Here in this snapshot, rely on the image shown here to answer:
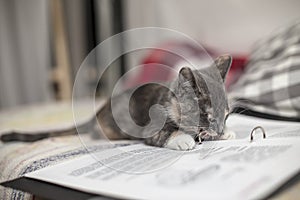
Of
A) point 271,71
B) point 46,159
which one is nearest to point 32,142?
point 46,159

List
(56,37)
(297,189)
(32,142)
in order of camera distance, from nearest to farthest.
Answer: (297,189) < (32,142) < (56,37)

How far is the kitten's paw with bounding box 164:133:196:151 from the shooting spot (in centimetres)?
76

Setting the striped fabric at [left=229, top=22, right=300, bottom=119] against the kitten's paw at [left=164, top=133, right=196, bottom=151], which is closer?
the kitten's paw at [left=164, top=133, right=196, bottom=151]

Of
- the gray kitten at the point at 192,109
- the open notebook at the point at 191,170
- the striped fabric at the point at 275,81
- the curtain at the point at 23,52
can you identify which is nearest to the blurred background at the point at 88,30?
the curtain at the point at 23,52

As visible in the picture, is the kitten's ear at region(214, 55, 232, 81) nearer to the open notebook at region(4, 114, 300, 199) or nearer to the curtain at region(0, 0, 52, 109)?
the open notebook at region(4, 114, 300, 199)

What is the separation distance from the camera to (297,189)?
57 cm

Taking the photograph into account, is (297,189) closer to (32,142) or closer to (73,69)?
(32,142)

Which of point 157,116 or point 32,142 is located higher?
point 157,116

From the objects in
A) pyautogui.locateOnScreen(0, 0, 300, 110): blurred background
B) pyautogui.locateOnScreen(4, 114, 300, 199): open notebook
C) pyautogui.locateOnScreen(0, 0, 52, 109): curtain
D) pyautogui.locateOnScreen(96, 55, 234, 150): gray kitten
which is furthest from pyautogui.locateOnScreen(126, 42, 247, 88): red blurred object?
pyautogui.locateOnScreen(0, 0, 52, 109): curtain

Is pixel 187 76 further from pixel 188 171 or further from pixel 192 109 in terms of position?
pixel 188 171

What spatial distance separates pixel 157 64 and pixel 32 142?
1.80 feet

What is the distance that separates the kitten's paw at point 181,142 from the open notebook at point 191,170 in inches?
0.6

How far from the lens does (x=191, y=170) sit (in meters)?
0.62

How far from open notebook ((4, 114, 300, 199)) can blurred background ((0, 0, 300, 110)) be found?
2.29 feet
